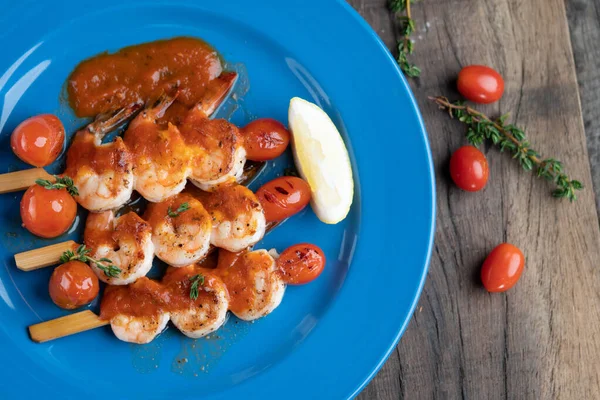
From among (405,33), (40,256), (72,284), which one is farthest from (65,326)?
(405,33)

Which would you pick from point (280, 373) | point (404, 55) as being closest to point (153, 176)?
point (280, 373)

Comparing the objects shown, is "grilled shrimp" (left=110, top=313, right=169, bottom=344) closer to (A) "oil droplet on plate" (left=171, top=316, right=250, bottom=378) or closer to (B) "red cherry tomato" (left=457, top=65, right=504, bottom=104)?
(A) "oil droplet on plate" (left=171, top=316, right=250, bottom=378)

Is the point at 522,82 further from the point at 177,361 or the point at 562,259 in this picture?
the point at 177,361

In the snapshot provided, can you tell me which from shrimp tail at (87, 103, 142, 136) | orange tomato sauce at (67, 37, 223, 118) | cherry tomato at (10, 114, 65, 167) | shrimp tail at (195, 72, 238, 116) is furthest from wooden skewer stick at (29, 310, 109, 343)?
shrimp tail at (195, 72, 238, 116)

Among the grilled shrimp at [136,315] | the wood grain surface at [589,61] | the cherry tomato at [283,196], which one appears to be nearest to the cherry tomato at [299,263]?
the cherry tomato at [283,196]

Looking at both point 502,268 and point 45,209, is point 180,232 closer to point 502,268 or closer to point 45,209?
point 45,209

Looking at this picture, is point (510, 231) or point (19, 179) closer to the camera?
point (19, 179)
